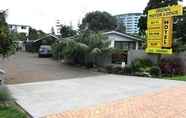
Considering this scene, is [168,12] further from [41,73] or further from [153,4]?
[153,4]

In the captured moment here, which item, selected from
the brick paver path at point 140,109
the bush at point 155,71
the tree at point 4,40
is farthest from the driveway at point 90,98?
the bush at point 155,71

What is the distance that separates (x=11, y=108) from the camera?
27.5 ft

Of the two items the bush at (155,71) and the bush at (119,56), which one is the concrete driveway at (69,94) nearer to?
the bush at (155,71)

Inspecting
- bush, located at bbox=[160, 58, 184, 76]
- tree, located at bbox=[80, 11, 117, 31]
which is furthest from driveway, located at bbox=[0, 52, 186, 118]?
tree, located at bbox=[80, 11, 117, 31]

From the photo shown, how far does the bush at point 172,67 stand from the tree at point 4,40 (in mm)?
9208

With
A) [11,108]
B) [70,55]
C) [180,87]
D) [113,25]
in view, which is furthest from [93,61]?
[113,25]

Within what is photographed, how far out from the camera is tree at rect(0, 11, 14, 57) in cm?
1435

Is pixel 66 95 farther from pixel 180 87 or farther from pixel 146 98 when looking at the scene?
pixel 180 87

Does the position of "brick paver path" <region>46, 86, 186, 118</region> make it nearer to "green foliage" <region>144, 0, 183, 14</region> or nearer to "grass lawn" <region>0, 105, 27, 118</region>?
"grass lawn" <region>0, 105, 27, 118</region>

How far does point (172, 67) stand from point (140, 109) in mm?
10383

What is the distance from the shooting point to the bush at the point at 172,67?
17797 millimetres

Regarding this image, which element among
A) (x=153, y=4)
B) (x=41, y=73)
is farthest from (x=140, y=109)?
(x=153, y=4)

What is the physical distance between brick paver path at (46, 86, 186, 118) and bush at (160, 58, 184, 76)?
7.57 meters

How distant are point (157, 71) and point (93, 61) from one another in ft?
20.0
